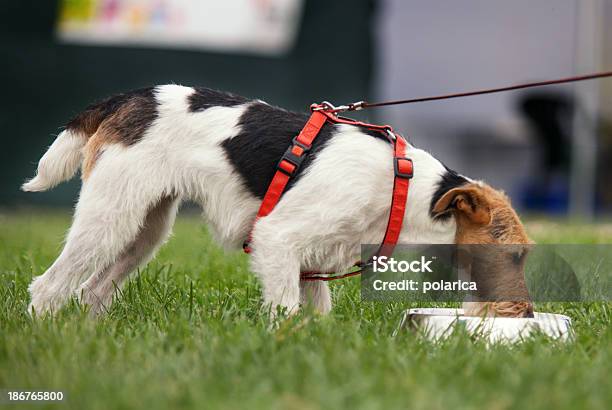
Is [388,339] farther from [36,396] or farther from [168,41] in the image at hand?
[168,41]

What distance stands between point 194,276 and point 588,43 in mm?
8228

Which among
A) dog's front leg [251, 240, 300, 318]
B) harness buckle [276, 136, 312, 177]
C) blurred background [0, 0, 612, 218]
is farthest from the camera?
blurred background [0, 0, 612, 218]

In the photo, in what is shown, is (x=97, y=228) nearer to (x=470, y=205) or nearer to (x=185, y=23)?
(x=470, y=205)

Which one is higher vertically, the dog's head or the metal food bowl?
the dog's head

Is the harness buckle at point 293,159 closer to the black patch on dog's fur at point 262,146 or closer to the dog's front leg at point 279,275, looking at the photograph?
the black patch on dog's fur at point 262,146

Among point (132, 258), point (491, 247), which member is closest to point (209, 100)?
point (132, 258)

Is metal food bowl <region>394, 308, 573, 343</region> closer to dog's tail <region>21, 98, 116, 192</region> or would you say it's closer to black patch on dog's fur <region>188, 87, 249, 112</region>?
black patch on dog's fur <region>188, 87, 249, 112</region>

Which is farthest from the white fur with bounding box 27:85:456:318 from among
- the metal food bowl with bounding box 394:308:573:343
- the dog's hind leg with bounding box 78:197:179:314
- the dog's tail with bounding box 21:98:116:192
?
the metal food bowl with bounding box 394:308:573:343

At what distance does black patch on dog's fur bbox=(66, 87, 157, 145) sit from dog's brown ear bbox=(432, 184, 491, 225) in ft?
4.83

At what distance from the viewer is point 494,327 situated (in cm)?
325

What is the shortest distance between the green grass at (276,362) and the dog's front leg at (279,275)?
0.10 meters

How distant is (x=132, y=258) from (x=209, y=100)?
95 cm

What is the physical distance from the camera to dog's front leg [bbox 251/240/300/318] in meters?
3.48

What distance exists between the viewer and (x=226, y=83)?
11375 mm
